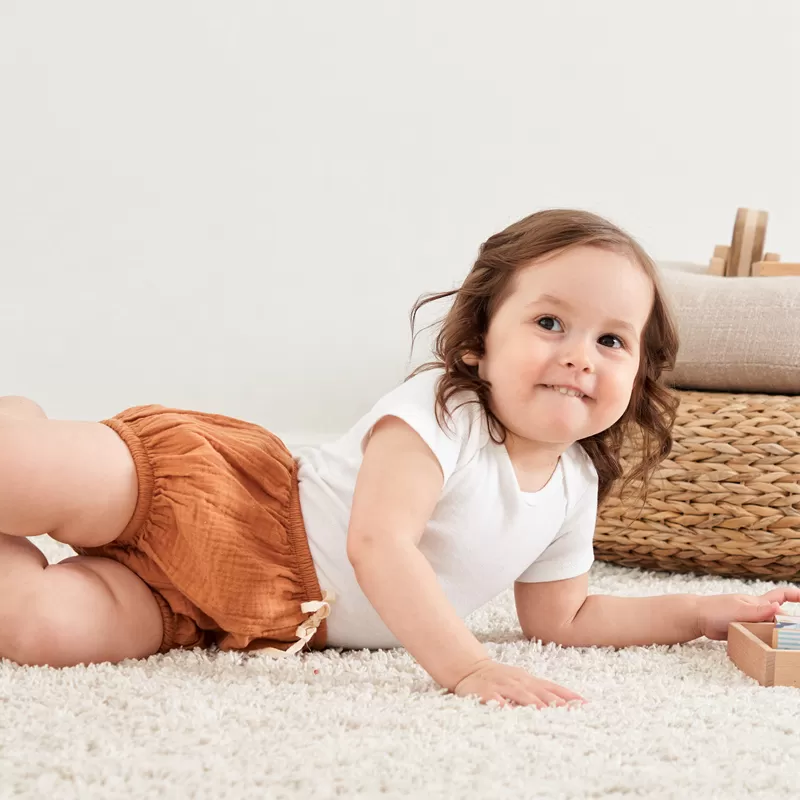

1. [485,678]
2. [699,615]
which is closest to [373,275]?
[699,615]

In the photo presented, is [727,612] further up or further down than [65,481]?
further down

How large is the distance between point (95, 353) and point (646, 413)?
1.38m

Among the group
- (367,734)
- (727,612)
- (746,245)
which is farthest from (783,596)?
(746,245)

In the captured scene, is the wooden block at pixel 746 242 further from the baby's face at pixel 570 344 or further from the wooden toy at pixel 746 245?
the baby's face at pixel 570 344

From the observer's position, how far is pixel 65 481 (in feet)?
2.94

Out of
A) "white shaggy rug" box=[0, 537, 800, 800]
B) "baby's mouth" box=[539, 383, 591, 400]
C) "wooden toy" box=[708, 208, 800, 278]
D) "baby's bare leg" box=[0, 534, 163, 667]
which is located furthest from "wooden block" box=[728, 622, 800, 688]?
"wooden toy" box=[708, 208, 800, 278]

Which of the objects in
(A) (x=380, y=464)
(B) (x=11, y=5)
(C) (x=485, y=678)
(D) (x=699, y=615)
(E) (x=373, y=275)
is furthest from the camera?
(E) (x=373, y=275)

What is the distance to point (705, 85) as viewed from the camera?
2207 millimetres

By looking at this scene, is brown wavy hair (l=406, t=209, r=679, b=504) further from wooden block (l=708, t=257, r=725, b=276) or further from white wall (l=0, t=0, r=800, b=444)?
white wall (l=0, t=0, r=800, b=444)

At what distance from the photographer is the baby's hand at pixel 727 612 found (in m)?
1.02

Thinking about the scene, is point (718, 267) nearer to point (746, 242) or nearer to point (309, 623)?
point (746, 242)

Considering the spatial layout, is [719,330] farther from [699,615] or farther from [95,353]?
[95,353]

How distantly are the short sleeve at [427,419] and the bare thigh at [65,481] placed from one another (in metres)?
0.24

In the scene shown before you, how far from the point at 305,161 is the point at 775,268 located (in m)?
1.00
